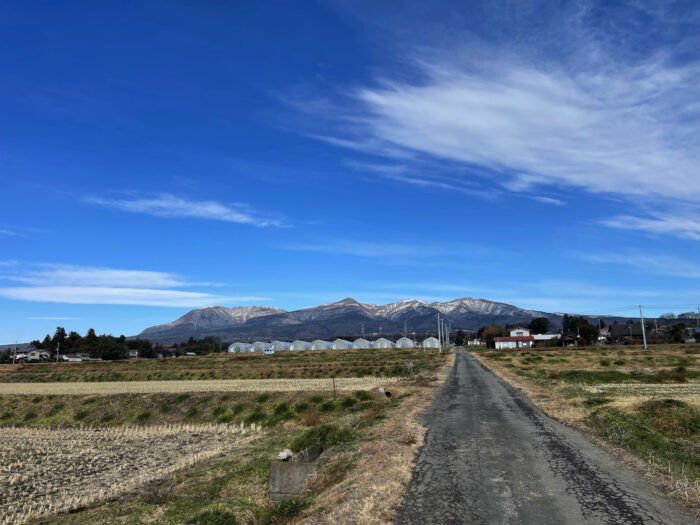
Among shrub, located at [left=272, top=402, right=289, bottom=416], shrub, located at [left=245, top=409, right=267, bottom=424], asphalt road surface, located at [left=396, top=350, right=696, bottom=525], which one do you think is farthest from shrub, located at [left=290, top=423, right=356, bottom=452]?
shrub, located at [left=245, top=409, right=267, bottom=424]

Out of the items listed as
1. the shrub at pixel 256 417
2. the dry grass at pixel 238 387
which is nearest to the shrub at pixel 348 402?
the shrub at pixel 256 417

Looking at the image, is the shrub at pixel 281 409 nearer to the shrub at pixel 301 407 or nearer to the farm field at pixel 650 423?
the shrub at pixel 301 407

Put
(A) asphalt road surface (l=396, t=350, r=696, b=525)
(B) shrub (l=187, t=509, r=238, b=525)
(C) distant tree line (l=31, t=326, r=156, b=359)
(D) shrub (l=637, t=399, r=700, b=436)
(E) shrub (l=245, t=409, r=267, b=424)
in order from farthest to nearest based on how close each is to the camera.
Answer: (C) distant tree line (l=31, t=326, r=156, b=359) → (E) shrub (l=245, t=409, r=267, b=424) → (D) shrub (l=637, t=399, r=700, b=436) → (B) shrub (l=187, t=509, r=238, b=525) → (A) asphalt road surface (l=396, t=350, r=696, b=525)

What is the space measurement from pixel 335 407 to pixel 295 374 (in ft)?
123

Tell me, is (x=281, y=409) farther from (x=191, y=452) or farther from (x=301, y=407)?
(x=191, y=452)

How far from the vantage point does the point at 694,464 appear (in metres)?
12.7

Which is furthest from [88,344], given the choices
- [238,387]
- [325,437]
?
[325,437]

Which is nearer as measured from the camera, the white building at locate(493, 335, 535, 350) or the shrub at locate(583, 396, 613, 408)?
the shrub at locate(583, 396, 613, 408)

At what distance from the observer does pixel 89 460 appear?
23.4 meters

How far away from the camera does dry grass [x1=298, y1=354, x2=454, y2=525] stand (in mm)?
9547

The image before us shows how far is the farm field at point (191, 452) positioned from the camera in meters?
A: 13.0

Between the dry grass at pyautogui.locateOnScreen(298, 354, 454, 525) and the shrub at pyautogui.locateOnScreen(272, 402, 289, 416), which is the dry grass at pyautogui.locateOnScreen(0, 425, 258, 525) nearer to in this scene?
the shrub at pyautogui.locateOnScreen(272, 402, 289, 416)

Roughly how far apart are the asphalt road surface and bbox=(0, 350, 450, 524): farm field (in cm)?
95

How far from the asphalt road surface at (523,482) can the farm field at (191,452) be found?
37.5 inches
